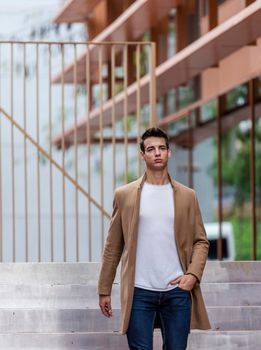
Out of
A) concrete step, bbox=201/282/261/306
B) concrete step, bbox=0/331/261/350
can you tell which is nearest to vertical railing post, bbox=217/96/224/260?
concrete step, bbox=201/282/261/306

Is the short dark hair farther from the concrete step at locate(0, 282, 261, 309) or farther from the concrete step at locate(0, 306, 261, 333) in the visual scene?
the concrete step at locate(0, 282, 261, 309)

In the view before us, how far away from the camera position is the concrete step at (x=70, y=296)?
37.7 ft

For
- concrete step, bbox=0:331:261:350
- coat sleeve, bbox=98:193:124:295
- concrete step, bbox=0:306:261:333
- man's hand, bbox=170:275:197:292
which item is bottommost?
concrete step, bbox=0:331:261:350

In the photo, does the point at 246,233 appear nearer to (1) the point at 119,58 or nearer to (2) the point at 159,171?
(1) the point at 119,58

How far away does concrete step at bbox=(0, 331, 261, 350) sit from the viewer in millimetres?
10523

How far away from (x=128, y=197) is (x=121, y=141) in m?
16.3

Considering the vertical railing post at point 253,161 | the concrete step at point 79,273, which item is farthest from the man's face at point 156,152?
the vertical railing post at point 253,161

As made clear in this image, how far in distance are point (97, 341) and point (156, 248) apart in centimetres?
243

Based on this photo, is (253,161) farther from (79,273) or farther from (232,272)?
(79,273)

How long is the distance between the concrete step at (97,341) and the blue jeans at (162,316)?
220cm

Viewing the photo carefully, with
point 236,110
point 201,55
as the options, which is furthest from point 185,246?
point 236,110

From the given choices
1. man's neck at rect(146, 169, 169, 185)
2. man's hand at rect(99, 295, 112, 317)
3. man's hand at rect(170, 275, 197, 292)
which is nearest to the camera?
man's hand at rect(170, 275, 197, 292)

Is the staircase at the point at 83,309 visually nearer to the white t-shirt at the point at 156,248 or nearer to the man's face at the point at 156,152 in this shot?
the white t-shirt at the point at 156,248

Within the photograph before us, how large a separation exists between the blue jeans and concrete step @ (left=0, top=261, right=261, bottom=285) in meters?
3.56
